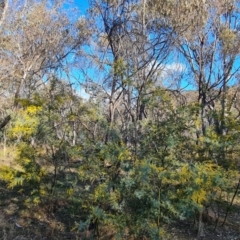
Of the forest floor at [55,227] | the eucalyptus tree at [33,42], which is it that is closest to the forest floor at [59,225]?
the forest floor at [55,227]

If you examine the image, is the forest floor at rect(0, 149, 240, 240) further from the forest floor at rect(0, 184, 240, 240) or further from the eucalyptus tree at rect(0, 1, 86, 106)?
the eucalyptus tree at rect(0, 1, 86, 106)

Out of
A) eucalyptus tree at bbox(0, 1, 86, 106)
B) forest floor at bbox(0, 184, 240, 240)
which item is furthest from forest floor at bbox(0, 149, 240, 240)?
eucalyptus tree at bbox(0, 1, 86, 106)

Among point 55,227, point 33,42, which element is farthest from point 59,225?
point 33,42

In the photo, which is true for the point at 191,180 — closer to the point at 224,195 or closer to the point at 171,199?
the point at 171,199

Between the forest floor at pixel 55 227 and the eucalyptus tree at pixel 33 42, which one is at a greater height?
the eucalyptus tree at pixel 33 42

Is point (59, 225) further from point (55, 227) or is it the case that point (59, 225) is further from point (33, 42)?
point (33, 42)

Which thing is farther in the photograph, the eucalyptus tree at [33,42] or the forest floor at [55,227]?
the eucalyptus tree at [33,42]

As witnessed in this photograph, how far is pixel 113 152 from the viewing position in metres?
4.80

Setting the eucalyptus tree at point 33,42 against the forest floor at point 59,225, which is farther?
the eucalyptus tree at point 33,42

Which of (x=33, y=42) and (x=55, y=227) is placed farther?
(x=33, y=42)

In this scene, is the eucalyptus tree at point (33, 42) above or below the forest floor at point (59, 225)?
above

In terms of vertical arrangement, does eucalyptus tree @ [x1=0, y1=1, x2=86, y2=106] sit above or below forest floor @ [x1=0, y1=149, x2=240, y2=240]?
above

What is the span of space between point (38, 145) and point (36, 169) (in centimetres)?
52

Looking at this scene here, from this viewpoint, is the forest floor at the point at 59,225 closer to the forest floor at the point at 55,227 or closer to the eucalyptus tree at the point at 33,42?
the forest floor at the point at 55,227
